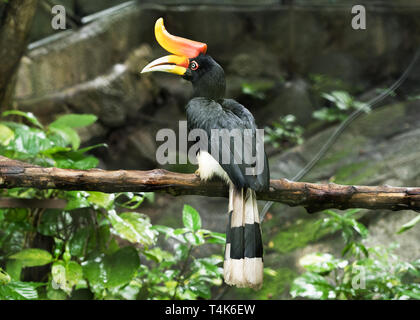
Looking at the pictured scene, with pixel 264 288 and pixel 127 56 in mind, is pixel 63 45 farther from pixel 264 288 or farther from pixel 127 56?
pixel 264 288

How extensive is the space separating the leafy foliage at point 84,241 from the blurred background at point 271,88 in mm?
577

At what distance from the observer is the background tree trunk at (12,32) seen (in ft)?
5.81

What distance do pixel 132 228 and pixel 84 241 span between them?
0.72 ft

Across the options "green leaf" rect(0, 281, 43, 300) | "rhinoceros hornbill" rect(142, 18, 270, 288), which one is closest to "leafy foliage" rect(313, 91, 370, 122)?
"rhinoceros hornbill" rect(142, 18, 270, 288)

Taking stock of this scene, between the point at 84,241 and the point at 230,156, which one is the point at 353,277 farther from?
the point at 84,241

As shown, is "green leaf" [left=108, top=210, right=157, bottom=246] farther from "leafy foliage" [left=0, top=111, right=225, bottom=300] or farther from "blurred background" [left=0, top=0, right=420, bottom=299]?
"blurred background" [left=0, top=0, right=420, bottom=299]

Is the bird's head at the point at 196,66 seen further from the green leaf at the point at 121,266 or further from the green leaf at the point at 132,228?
the green leaf at the point at 121,266

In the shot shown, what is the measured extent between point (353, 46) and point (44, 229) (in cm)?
297

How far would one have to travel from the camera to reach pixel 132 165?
10.3 ft

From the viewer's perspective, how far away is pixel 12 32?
5.87ft

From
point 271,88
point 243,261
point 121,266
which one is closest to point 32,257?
point 121,266

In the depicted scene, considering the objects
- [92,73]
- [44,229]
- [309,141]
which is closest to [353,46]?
[309,141]

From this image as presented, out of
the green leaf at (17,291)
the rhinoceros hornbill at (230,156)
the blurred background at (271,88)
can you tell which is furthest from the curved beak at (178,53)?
the blurred background at (271,88)

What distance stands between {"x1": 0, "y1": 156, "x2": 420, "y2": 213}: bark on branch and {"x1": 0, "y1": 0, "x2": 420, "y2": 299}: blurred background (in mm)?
943
